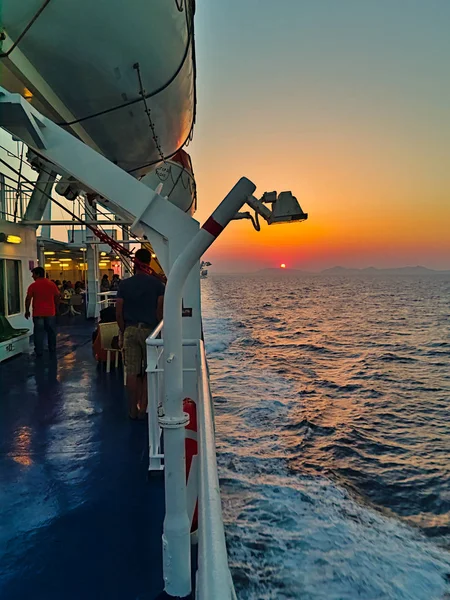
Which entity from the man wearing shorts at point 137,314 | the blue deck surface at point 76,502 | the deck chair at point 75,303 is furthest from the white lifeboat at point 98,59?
the deck chair at point 75,303

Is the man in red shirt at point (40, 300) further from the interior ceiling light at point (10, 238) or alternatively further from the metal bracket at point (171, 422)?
the metal bracket at point (171, 422)

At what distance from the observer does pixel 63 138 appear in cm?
249

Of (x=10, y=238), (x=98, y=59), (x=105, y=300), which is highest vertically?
(x=98, y=59)

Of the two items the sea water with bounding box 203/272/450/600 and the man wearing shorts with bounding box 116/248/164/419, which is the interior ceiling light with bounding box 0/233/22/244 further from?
the sea water with bounding box 203/272/450/600

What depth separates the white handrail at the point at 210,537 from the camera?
3.11 feet

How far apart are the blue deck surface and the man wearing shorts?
0.54 meters

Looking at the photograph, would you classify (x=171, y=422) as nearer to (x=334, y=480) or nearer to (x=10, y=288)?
(x=334, y=480)

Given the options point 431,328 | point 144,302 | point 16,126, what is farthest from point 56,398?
point 431,328

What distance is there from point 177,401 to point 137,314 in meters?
2.24

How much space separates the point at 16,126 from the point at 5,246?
563cm

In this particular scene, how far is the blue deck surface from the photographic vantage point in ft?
6.33

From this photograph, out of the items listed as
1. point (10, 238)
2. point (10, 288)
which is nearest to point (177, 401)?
point (10, 238)

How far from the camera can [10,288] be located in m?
7.84

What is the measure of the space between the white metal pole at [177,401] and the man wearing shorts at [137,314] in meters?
2.13
